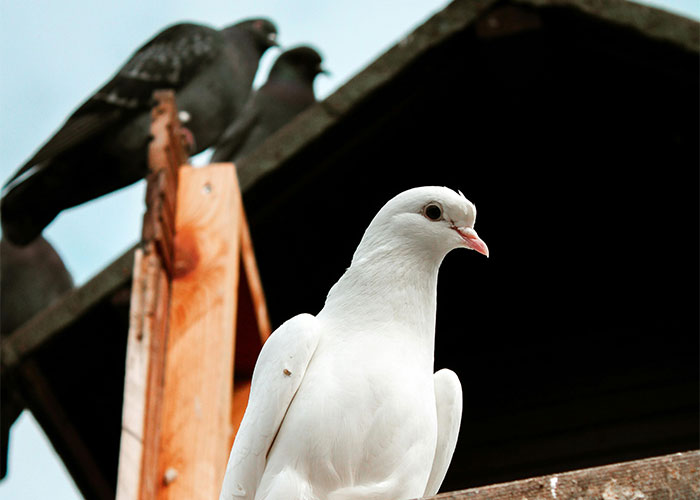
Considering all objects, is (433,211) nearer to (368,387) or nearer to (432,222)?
(432,222)

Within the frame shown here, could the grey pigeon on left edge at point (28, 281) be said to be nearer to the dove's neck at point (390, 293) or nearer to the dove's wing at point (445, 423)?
the dove's neck at point (390, 293)

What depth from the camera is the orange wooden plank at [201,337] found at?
3.31m

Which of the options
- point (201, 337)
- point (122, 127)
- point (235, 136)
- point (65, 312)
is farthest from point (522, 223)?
point (235, 136)

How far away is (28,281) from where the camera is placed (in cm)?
757

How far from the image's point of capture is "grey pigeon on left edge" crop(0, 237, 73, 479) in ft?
23.9

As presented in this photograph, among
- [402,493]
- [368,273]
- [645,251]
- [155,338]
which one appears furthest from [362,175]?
[402,493]

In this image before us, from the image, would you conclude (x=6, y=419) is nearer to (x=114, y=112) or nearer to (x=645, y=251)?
(x=114, y=112)

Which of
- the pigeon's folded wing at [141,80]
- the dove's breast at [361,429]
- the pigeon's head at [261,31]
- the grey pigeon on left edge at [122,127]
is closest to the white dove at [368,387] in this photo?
the dove's breast at [361,429]

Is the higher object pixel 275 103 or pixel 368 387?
pixel 368 387

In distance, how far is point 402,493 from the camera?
7.72ft

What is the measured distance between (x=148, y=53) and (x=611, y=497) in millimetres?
5372

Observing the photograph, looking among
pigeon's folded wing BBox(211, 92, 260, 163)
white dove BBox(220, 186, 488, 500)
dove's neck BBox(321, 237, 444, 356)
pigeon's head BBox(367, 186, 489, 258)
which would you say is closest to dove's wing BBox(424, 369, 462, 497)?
white dove BBox(220, 186, 488, 500)

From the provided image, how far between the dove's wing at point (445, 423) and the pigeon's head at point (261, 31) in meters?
5.82

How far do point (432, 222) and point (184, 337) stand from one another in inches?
51.6
